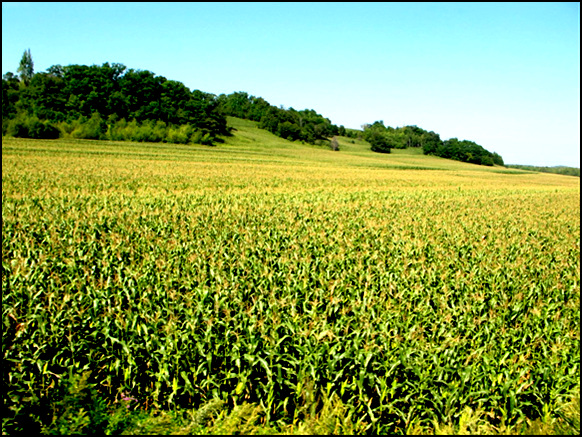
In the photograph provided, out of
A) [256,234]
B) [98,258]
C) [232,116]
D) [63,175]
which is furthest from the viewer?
[232,116]

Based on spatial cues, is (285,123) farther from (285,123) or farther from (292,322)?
(292,322)

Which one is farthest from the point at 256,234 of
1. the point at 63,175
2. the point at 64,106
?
the point at 64,106

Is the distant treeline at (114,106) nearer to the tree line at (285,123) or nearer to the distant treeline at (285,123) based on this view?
the distant treeline at (285,123)

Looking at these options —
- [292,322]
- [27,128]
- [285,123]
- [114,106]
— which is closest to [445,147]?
[285,123]

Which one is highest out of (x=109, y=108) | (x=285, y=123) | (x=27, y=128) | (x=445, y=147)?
(x=285, y=123)

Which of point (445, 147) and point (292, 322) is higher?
point (445, 147)

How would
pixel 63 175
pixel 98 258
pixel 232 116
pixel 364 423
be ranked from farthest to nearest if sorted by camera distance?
pixel 232 116 → pixel 63 175 → pixel 98 258 → pixel 364 423

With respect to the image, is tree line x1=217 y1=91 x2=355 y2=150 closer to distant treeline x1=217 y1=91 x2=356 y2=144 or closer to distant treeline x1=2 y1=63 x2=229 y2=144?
distant treeline x1=217 y1=91 x2=356 y2=144

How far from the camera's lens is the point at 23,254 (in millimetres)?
8828

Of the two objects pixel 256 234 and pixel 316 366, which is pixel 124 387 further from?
pixel 256 234

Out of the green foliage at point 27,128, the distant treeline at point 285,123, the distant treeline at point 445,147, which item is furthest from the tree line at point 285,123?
the green foliage at point 27,128

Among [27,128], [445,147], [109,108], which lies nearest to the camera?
[27,128]

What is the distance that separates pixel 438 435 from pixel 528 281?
17.1 ft

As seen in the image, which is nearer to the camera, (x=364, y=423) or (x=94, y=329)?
(x=364, y=423)
